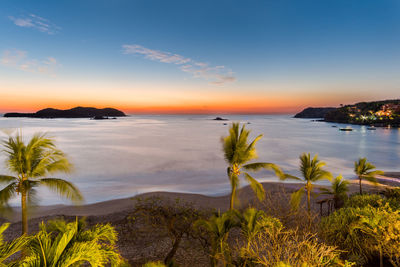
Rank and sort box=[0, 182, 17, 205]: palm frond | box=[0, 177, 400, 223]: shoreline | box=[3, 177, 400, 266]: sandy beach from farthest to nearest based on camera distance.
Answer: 1. box=[0, 177, 400, 223]: shoreline
2. box=[3, 177, 400, 266]: sandy beach
3. box=[0, 182, 17, 205]: palm frond

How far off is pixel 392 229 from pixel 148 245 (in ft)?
39.1

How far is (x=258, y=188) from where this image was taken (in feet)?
42.2

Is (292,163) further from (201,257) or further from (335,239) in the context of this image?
(201,257)

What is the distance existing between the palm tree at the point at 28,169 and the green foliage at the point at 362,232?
42.0 feet

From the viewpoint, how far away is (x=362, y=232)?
33.9 feet

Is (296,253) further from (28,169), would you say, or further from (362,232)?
(28,169)

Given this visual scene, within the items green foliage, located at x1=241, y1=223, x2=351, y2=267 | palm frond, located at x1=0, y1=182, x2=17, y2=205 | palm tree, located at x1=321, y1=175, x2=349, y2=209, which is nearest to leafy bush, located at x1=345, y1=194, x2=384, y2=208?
palm tree, located at x1=321, y1=175, x2=349, y2=209

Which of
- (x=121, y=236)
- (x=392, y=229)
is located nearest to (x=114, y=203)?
(x=121, y=236)

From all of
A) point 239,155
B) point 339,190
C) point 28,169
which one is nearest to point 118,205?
point 28,169

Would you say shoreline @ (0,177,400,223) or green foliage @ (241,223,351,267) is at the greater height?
green foliage @ (241,223,351,267)

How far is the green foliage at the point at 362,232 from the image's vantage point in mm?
8484

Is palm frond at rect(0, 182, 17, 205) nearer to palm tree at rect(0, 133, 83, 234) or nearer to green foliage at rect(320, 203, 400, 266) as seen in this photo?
palm tree at rect(0, 133, 83, 234)

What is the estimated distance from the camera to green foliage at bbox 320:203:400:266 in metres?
8.48

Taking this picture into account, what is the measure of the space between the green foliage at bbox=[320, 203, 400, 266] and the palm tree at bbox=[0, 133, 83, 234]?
12811 millimetres
